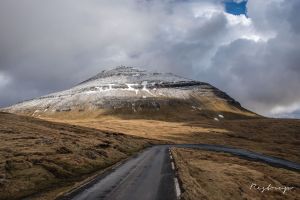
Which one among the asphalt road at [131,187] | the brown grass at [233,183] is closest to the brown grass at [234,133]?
the brown grass at [233,183]

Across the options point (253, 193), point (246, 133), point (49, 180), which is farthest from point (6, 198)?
point (246, 133)

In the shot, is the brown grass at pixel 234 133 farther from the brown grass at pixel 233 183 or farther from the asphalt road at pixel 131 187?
the asphalt road at pixel 131 187

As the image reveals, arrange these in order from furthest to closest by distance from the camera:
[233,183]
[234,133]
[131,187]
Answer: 1. [234,133]
2. [233,183]
3. [131,187]

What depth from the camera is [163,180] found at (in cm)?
3259

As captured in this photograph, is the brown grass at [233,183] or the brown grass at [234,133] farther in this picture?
the brown grass at [234,133]

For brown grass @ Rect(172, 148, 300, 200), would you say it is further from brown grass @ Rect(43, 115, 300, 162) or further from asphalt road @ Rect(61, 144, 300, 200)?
brown grass @ Rect(43, 115, 300, 162)

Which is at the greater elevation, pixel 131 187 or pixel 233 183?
pixel 131 187

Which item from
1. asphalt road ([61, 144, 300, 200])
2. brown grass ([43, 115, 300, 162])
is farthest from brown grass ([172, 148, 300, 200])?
brown grass ([43, 115, 300, 162])

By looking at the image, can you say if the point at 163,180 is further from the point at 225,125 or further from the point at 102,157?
the point at 225,125

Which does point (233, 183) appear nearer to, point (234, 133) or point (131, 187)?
point (131, 187)

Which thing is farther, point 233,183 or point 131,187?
point 233,183

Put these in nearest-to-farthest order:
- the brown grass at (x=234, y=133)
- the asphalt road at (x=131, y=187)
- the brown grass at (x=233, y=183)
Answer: the asphalt road at (x=131, y=187), the brown grass at (x=233, y=183), the brown grass at (x=234, y=133)

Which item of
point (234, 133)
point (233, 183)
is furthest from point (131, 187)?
point (234, 133)

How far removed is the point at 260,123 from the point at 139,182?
164674 millimetres
